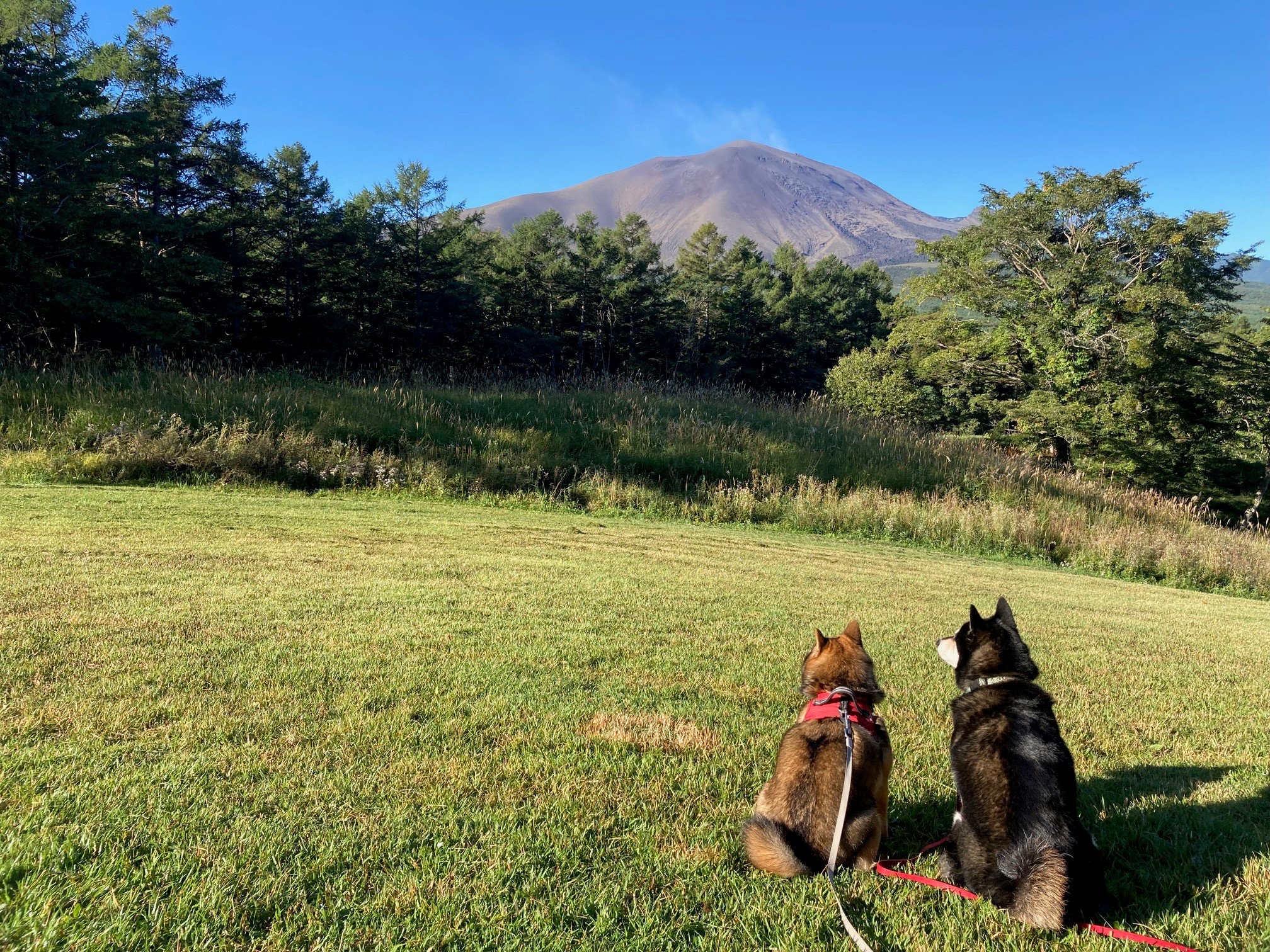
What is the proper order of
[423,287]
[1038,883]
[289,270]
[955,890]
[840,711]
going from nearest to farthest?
[1038,883] < [955,890] < [840,711] < [289,270] < [423,287]

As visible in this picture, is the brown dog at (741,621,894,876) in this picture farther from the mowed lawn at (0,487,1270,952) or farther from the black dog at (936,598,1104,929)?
the black dog at (936,598,1104,929)

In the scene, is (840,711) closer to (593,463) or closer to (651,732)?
(651,732)

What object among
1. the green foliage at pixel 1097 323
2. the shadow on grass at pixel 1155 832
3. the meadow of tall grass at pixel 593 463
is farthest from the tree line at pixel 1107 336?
the shadow on grass at pixel 1155 832

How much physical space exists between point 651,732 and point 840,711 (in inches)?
40.6

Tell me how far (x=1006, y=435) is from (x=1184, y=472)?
7091 millimetres

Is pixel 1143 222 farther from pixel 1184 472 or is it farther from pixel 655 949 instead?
pixel 655 949

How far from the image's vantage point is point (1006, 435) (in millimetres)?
28328

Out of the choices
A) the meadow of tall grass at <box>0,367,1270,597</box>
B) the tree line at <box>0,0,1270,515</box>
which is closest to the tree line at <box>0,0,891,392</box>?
the tree line at <box>0,0,1270,515</box>

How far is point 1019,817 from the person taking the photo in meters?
2.08

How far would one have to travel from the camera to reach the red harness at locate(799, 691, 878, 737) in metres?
2.43

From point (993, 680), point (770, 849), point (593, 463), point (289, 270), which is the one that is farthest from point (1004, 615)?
point (289, 270)

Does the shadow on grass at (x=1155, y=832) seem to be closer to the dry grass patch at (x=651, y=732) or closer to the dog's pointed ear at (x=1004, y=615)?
the dog's pointed ear at (x=1004, y=615)

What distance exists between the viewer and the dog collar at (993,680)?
2.64 meters

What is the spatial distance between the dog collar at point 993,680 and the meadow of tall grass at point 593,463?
9047 mm
